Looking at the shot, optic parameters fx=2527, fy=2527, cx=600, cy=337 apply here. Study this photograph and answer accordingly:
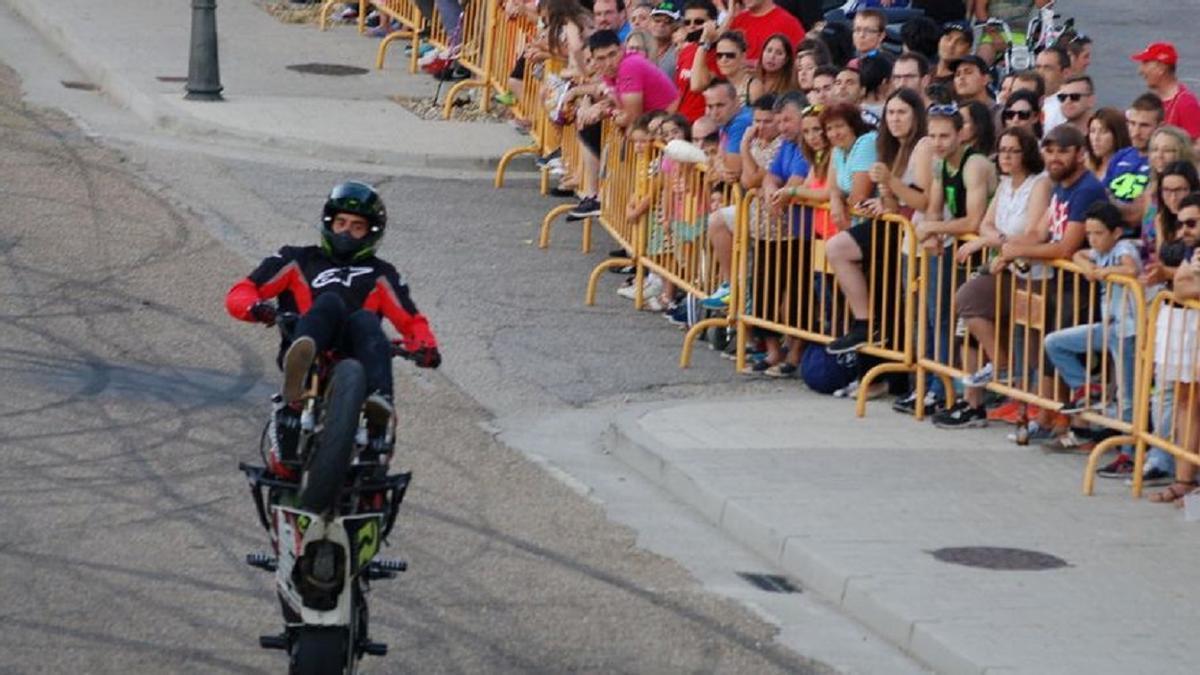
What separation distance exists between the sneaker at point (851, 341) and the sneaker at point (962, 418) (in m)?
0.74

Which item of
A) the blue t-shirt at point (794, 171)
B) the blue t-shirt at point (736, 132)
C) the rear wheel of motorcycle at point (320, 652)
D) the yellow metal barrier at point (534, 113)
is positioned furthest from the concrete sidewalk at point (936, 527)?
the yellow metal barrier at point (534, 113)

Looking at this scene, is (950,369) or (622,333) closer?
(950,369)

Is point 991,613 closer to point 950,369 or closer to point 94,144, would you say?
point 950,369

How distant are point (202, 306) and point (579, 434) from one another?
129 inches

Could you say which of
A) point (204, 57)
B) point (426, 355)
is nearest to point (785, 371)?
point (426, 355)

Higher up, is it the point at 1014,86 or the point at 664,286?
the point at 1014,86

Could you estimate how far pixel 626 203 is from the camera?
57.0ft

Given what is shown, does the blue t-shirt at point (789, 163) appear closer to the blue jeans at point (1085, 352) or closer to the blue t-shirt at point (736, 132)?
the blue t-shirt at point (736, 132)

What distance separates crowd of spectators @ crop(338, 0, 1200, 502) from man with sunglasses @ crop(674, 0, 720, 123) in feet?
0.06

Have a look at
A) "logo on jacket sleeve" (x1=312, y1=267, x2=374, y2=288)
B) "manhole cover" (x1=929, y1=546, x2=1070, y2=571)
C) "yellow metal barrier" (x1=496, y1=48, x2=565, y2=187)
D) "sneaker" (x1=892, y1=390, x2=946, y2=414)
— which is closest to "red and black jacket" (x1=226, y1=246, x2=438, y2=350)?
"logo on jacket sleeve" (x1=312, y1=267, x2=374, y2=288)

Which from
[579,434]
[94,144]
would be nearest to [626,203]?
[579,434]

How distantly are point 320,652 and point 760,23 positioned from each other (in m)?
10.9

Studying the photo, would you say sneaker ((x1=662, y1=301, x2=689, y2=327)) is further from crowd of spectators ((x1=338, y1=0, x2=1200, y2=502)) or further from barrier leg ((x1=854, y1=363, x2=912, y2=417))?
barrier leg ((x1=854, y1=363, x2=912, y2=417))

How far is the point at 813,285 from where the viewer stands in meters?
15.0
